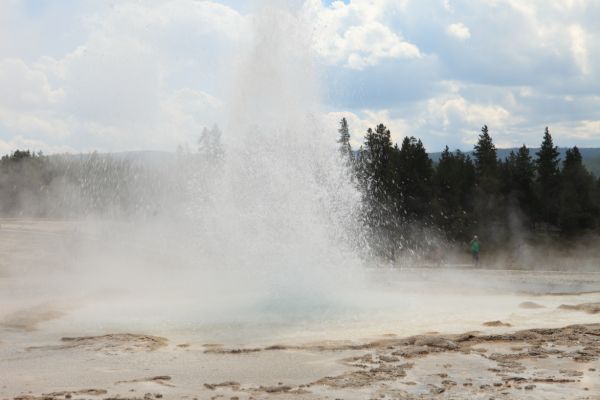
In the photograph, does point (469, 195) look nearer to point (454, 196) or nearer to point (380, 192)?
point (454, 196)

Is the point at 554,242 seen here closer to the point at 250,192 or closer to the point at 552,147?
the point at 552,147

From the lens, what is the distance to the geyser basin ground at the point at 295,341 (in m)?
8.82

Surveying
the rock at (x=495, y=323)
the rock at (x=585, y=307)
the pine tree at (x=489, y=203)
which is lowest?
the rock at (x=585, y=307)

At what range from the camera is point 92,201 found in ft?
177

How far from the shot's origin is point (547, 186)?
47438 mm

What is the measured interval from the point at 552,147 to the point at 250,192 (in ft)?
118

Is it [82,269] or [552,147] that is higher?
[552,147]

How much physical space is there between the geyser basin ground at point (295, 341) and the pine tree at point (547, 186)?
1022 inches

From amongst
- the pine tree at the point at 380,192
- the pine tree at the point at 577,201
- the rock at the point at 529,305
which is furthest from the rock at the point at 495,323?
the pine tree at the point at 577,201

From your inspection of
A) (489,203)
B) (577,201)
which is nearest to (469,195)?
(489,203)

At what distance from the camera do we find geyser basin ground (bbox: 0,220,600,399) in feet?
28.9

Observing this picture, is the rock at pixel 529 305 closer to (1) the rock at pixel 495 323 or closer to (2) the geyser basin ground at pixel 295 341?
(2) the geyser basin ground at pixel 295 341

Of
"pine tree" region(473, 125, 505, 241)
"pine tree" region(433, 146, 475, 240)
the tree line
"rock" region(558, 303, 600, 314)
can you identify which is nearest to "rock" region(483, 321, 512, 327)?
"rock" region(558, 303, 600, 314)

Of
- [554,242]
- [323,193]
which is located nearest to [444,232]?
[554,242]
